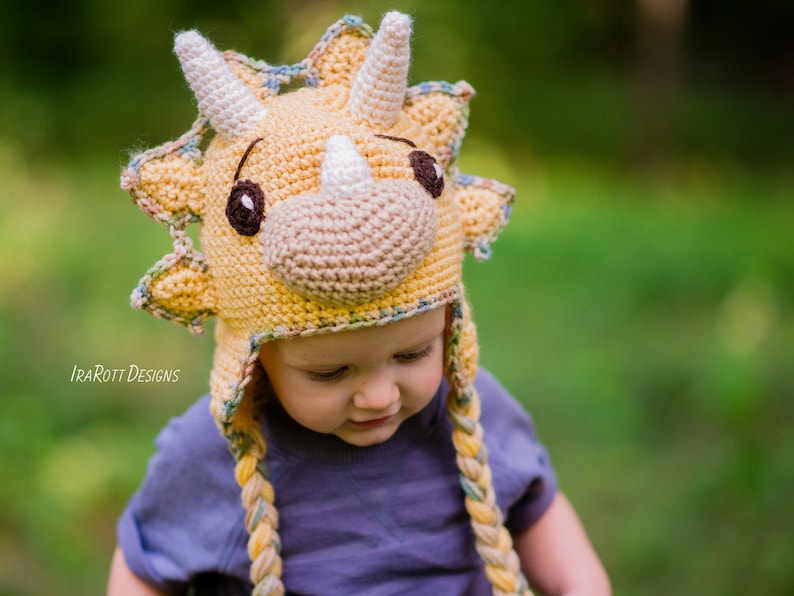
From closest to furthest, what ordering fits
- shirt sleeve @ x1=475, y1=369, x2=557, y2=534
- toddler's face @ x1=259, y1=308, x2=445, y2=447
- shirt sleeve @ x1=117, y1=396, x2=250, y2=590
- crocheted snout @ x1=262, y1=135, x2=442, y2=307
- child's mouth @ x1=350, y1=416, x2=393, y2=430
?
crocheted snout @ x1=262, y1=135, x2=442, y2=307 < toddler's face @ x1=259, y1=308, x2=445, y2=447 < child's mouth @ x1=350, y1=416, x2=393, y2=430 < shirt sleeve @ x1=117, y1=396, x2=250, y2=590 < shirt sleeve @ x1=475, y1=369, x2=557, y2=534

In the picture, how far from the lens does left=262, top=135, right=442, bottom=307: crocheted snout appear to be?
138 cm

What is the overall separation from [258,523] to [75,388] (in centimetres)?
231

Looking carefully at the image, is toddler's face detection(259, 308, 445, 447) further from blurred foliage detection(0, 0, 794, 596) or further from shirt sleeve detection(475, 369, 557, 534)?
blurred foliage detection(0, 0, 794, 596)

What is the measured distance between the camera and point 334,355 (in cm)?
147

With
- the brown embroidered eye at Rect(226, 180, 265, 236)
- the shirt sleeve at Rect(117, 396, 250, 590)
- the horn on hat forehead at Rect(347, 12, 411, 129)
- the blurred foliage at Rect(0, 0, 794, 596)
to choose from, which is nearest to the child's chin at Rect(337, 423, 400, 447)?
the shirt sleeve at Rect(117, 396, 250, 590)

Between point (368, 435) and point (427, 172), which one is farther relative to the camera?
point (368, 435)

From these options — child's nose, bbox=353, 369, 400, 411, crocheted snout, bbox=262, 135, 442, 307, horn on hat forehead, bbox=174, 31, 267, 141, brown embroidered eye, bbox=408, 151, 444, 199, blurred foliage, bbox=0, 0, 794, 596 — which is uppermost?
horn on hat forehead, bbox=174, 31, 267, 141

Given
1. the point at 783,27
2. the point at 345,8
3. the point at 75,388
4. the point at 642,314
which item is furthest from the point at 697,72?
the point at 75,388

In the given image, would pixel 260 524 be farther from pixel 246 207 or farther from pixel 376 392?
pixel 246 207

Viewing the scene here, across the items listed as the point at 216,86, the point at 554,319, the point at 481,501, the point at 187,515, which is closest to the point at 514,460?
the point at 481,501

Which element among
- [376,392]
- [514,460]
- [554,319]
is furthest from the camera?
[554,319]

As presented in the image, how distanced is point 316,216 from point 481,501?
66 cm

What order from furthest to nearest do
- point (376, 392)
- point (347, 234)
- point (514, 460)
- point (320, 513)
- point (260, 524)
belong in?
point (514, 460) < point (320, 513) < point (260, 524) < point (376, 392) < point (347, 234)

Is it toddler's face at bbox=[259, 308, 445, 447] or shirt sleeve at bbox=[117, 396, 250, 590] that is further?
shirt sleeve at bbox=[117, 396, 250, 590]
